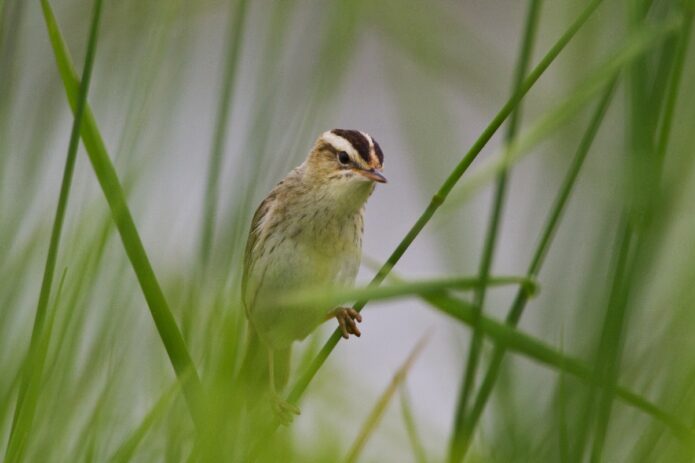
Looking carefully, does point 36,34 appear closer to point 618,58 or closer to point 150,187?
point 150,187

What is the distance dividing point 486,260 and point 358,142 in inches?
65.4

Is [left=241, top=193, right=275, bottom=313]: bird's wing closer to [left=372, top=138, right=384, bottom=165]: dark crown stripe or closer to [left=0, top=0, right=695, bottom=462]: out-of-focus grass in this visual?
[left=372, top=138, right=384, bottom=165]: dark crown stripe

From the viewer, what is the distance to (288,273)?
121 inches

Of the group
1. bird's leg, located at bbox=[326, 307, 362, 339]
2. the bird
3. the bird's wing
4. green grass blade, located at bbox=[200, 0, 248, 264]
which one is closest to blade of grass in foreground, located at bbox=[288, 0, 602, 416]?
green grass blade, located at bbox=[200, 0, 248, 264]

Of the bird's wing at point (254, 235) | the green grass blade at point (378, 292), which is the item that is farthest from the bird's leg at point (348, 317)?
the green grass blade at point (378, 292)

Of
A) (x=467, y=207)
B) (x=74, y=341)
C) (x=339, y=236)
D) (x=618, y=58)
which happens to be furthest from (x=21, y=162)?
(x=339, y=236)

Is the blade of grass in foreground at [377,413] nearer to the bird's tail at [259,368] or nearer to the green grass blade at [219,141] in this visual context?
the bird's tail at [259,368]

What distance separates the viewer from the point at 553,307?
168 cm

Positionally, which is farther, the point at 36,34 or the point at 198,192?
the point at 198,192

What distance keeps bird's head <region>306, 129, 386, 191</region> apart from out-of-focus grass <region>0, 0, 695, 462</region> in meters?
0.78

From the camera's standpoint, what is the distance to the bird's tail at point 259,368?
1616mm

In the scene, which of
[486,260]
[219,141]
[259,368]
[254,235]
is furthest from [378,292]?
[254,235]

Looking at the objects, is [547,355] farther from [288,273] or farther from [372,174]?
[288,273]

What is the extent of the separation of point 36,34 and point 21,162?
636 mm
